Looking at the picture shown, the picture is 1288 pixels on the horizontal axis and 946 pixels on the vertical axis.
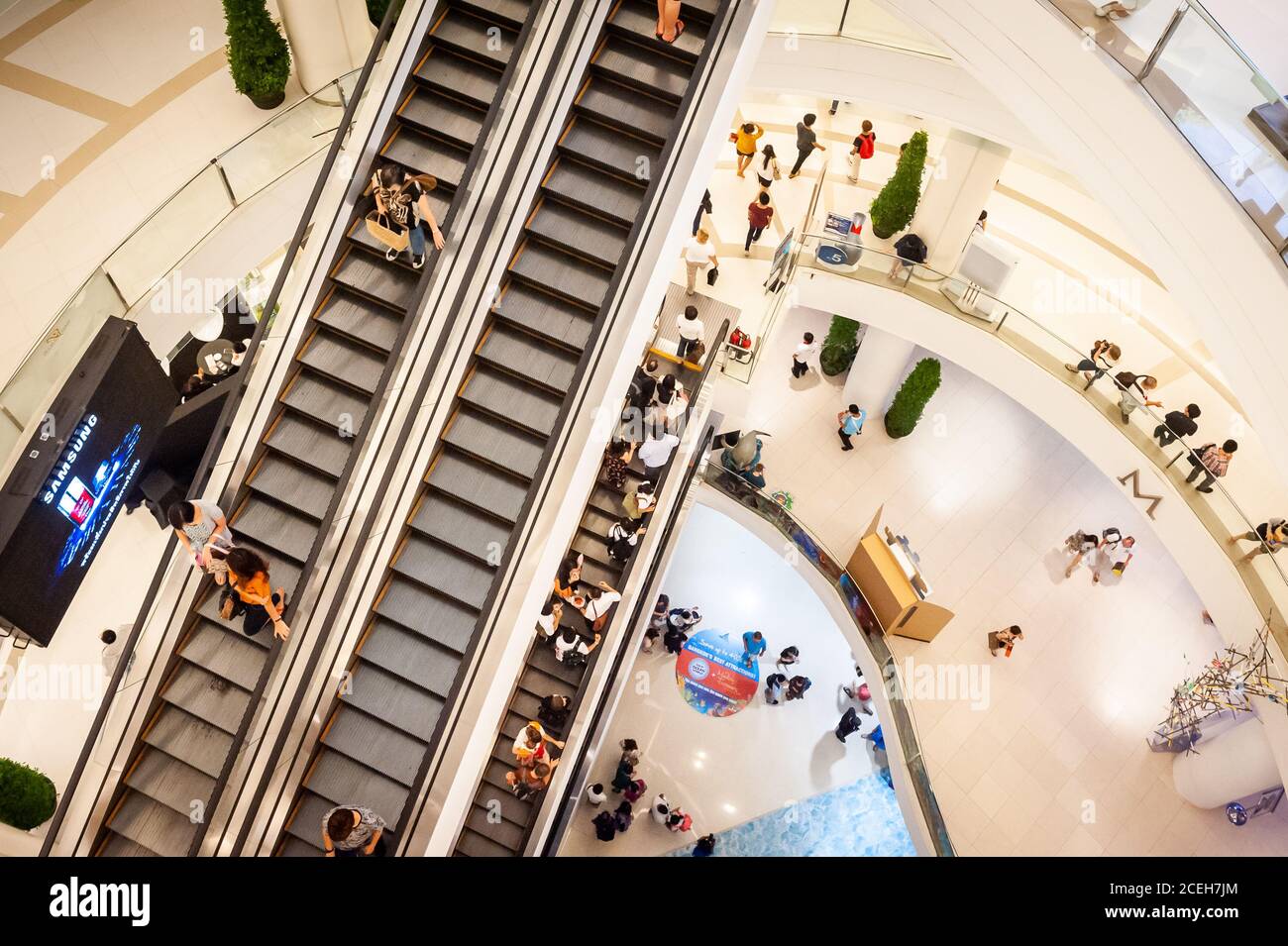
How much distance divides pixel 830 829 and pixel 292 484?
13.5m

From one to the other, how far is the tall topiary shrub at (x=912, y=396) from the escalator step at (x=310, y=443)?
1140cm

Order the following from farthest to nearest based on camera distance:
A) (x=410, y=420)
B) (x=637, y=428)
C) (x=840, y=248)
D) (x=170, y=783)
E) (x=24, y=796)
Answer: (x=840, y=248) → (x=637, y=428) → (x=24, y=796) → (x=170, y=783) → (x=410, y=420)

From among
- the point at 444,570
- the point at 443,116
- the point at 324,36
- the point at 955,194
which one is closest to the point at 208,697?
the point at 444,570

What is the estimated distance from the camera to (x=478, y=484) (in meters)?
8.88

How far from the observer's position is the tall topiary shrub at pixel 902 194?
14.2 metres

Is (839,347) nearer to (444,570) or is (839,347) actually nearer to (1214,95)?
(1214,95)

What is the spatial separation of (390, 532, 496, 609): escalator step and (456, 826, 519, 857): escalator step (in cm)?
351

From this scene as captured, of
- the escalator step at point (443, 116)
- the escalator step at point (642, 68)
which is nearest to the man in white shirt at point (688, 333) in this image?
the escalator step at point (642, 68)

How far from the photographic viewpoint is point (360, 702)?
28.8ft

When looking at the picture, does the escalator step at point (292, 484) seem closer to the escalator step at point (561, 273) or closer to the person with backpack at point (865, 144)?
the escalator step at point (561, 273)

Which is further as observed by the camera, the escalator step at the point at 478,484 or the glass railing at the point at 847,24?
the glass railing at the point at 847,24

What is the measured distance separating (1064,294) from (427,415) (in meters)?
12.1
